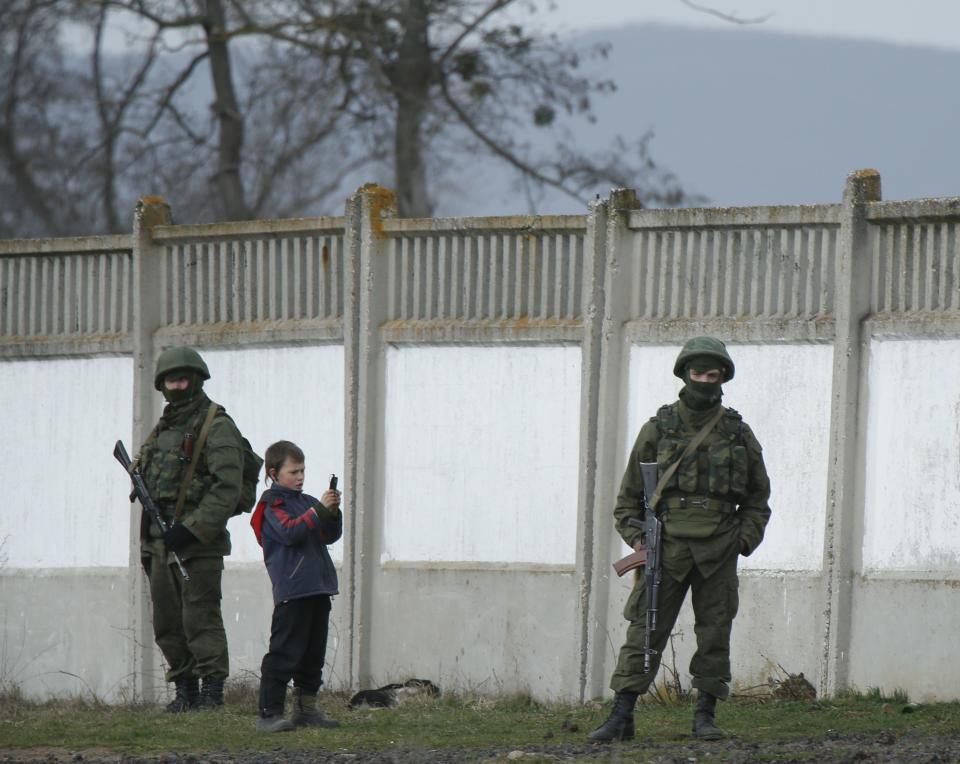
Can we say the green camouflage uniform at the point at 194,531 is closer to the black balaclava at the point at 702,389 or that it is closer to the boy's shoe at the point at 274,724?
the boy's shoe at the point at 274,724

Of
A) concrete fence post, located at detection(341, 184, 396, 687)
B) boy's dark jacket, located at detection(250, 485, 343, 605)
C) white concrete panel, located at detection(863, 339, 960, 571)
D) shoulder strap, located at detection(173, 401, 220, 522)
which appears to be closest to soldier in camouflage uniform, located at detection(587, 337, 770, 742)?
boy's dark jacket, located at detection(250, 485, 343, 605)

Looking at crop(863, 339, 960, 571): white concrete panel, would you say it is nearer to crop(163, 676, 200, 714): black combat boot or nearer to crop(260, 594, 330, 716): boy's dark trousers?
crop(260, 594, 330, 716): boy's dark trousers

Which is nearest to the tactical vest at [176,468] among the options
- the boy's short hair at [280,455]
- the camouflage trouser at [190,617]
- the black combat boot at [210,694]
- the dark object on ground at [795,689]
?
the camouflage trouser at [190,617]

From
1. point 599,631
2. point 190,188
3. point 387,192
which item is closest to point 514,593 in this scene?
point 599,631

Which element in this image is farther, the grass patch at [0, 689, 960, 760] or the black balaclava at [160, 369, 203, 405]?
the black balaclava at [160, 369, 203, 405]

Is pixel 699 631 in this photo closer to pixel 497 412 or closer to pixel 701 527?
pixel 701 527

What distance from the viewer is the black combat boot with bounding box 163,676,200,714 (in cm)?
1026

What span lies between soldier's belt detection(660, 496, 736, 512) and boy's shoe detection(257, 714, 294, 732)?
209 cm

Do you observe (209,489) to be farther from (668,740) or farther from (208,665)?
(668,740)

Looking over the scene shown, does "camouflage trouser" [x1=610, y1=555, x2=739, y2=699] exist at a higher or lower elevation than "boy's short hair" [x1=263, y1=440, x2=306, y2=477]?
lower

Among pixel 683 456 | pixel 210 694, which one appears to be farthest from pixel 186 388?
pixel 683 456

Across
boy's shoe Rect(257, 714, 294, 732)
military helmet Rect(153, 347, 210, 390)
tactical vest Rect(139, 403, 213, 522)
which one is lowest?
boy's shoe Rect(257, 714, 294, 732)

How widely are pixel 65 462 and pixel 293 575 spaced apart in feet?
12.7

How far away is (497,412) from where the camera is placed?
11.0 m
